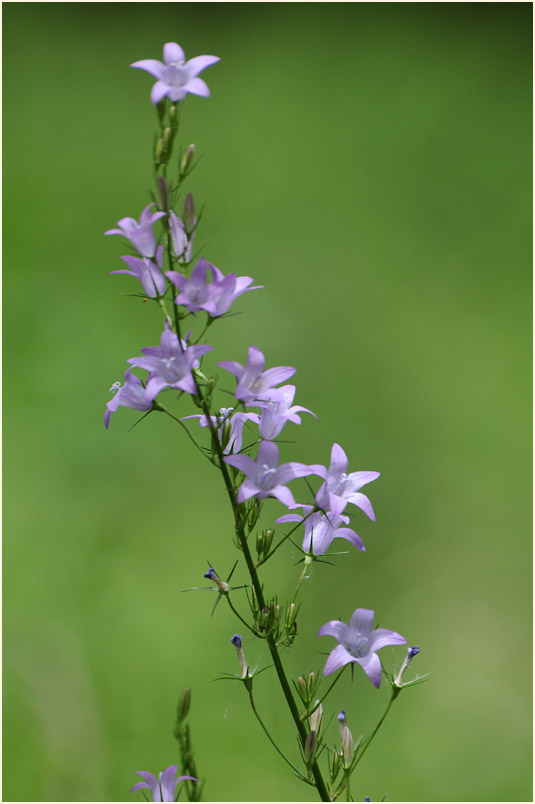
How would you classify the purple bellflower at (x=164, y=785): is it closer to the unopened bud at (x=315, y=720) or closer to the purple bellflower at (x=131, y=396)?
the unopened bud at (x=315, y=720)

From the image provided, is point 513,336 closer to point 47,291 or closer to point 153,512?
point 153,512

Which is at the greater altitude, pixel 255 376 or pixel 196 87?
pixel 196 87

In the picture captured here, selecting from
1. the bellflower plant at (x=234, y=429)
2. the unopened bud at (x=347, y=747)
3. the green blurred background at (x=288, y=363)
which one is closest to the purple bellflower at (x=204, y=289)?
the bellflower plant at (x=234, y=429)

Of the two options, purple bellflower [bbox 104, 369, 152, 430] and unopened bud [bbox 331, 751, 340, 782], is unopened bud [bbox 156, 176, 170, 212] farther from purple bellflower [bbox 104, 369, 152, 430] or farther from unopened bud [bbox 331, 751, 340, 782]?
unopened bud [bbox 331, 751, 340, 782]

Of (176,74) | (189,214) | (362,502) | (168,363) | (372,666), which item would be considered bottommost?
(372,666)

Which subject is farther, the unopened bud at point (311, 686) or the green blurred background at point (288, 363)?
the green blurred background at point (288, 363)

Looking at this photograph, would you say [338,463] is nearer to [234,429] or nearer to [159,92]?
[234,429]

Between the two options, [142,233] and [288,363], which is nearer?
[142,233]

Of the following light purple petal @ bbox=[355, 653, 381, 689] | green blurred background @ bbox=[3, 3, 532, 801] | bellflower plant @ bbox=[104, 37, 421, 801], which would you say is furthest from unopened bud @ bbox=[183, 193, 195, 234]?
green blurred background @ bbox=[3, 3, 532, 801]

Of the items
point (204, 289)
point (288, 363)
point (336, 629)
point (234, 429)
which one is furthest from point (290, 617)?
point (288, 363)
